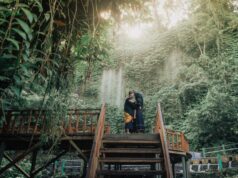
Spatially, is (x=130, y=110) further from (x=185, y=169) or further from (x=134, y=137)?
(x=185, y=169)

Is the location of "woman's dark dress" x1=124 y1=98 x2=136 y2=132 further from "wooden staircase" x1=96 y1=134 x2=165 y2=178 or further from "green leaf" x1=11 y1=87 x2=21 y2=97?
"green leaf" x1=11 y1=87 x2=21 y2=97

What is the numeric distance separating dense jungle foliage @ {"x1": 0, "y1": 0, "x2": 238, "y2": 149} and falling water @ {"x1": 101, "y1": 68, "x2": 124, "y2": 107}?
2.15ft

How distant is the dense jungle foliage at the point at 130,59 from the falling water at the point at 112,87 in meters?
0.66

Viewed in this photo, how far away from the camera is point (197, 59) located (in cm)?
1927

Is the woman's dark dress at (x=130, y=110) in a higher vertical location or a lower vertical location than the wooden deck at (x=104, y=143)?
higher

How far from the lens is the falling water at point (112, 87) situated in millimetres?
23547

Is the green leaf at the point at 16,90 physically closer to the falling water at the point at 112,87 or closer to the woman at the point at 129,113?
the woman at the point at 129,113

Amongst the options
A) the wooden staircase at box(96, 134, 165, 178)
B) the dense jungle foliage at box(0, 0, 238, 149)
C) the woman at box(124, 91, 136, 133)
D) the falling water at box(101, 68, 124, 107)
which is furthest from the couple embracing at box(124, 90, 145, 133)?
the falling water at box(101, 68, 124, 107)

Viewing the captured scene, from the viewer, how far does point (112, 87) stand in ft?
80.7

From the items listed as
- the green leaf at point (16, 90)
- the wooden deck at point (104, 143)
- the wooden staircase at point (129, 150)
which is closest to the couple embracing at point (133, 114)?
the wooden deck at point (104, 143)

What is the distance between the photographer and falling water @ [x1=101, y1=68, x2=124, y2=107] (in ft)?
77.3

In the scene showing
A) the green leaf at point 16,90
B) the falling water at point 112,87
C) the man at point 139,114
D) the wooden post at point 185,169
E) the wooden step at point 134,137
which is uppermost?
the falling water at point 112,87

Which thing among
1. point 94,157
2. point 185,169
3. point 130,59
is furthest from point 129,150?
point 130,59

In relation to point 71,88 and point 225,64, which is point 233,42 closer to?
point 225,64
